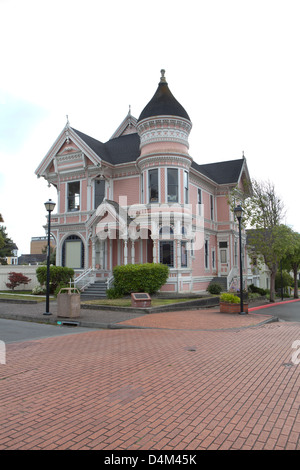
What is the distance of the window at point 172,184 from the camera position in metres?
23.3

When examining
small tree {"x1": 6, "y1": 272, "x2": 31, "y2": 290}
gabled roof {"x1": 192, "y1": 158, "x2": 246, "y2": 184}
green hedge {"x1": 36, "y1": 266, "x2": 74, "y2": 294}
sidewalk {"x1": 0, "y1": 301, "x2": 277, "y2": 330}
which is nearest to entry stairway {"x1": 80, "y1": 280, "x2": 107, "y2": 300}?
green hedge {"x1": 36, "y1": 266, "x2": 74, "y2": 294}

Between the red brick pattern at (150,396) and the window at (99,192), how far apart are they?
58.0 feet

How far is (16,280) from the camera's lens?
25.6 m

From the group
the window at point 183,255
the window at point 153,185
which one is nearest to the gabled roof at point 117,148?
the window at point 153,185

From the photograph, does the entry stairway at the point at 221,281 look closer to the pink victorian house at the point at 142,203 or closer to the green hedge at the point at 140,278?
the pink victorian house at the point at 142,203

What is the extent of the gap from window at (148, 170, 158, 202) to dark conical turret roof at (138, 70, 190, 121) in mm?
3873

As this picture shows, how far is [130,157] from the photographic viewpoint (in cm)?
2609

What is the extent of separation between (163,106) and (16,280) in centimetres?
1613

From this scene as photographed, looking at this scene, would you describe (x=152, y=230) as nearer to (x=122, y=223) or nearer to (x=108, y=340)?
(x=122, y=223)

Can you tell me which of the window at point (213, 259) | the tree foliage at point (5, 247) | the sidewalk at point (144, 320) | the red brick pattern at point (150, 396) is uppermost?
the tree foliage at point (5, 247)

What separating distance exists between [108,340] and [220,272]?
21390 millimetres

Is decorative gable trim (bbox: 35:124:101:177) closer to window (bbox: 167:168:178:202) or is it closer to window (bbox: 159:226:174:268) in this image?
window (bbox: 167:168:178:202)

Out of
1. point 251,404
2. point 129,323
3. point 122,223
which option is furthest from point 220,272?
point 251,404

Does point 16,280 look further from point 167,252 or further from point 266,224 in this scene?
point 266,224
